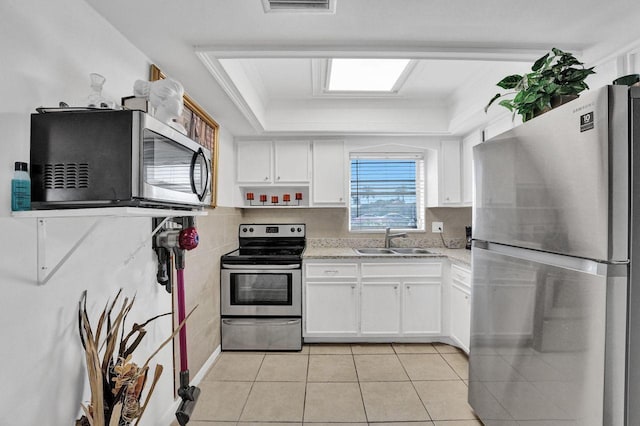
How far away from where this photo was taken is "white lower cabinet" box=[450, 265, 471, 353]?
2645 millimetres

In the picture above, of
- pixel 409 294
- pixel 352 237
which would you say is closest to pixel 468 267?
pixel 409 294

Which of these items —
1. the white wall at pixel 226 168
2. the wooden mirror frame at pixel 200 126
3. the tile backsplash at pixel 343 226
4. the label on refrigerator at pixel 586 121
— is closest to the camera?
the label on refrigerator at pixel 586 121

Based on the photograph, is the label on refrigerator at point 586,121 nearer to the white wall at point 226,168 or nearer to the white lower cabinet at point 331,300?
the white lower cabinet at point 331,300

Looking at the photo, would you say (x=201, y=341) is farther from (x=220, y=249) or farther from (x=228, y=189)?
(x=228, y=189)

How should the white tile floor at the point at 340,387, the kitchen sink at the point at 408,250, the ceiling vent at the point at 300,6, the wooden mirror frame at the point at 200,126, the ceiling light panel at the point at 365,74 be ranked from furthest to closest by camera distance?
the kitchen sink at the point at 408,250 → the ceiling light panel at the point at 365,74 → the wooden mirror frame at the point at 200,126 → the white tile floor at the point at 340,387 → the ceiling vent at the point at 300,6

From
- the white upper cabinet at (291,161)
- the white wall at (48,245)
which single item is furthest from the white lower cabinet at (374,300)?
the white wall at (48,245)

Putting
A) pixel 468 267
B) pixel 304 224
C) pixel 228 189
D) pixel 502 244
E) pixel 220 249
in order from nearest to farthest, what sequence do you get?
pixel 502 244, pixel 468 267, pixel 220 249, pixel 228 189, pixel 304 224

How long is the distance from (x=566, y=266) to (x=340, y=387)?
1.75 metres

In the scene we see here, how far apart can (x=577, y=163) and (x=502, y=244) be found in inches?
22.8

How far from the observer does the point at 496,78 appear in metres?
2.42

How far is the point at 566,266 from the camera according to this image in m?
1.21

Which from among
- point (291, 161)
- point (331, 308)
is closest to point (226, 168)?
point (291, 161)

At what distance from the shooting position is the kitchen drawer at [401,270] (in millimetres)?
3072

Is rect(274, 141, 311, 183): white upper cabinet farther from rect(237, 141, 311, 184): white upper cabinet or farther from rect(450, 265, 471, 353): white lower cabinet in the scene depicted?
rect(450, 265, 471, 353): white lower cabinet
